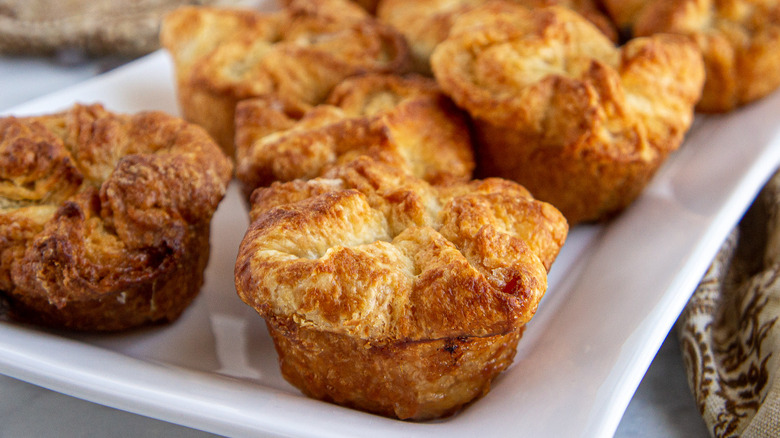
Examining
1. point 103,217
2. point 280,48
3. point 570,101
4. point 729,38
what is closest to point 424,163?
point 570,101

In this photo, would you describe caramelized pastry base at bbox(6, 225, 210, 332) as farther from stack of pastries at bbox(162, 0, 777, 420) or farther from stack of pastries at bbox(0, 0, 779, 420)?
stack of pastries at bbox(162, 0, 777, 420)

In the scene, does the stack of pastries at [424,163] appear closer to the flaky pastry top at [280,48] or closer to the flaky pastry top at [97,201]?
the flaky pastry top at [280,48]

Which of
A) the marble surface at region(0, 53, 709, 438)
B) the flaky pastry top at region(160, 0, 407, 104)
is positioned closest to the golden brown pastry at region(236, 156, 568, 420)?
the marble surface at region(0, 53, 709, 438)

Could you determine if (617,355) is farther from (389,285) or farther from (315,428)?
(315,428)

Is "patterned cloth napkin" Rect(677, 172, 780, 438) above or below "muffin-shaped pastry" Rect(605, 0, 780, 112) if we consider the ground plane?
below

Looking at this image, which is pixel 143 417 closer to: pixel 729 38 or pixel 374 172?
pixel 374 172

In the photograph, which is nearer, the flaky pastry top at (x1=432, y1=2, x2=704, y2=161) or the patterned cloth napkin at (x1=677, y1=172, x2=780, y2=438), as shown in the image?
the patterned cloth napkin at (x1=677, y1=172, x2=780, y2=438)

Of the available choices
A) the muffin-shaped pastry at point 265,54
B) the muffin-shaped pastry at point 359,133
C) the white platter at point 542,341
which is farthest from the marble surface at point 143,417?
the muffin-shaped pastry at point 265,54
